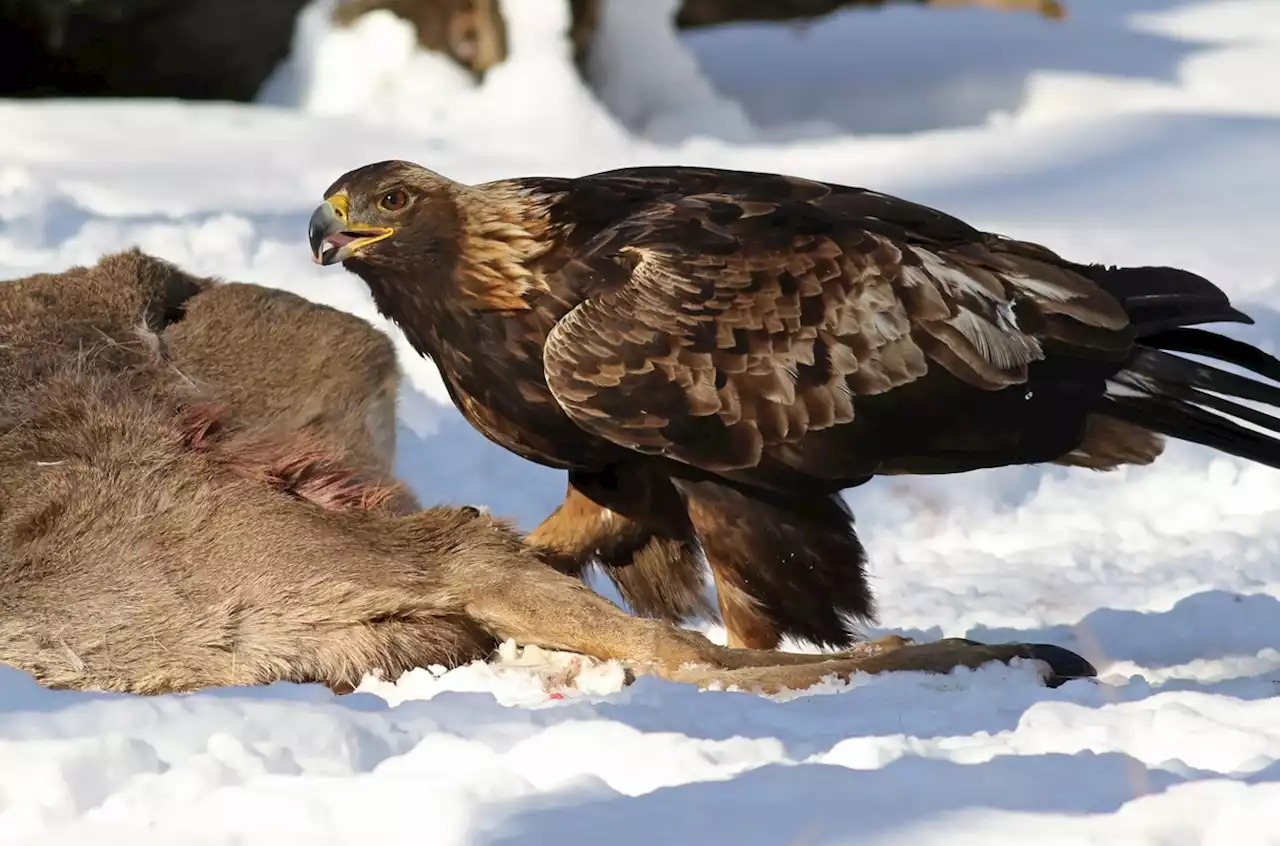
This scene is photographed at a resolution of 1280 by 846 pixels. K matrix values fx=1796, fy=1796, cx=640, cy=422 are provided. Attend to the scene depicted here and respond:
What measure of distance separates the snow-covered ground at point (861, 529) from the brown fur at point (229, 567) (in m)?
0.17

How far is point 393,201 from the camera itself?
5066 mm

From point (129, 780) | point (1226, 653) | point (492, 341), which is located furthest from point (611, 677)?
point (1226, 653)

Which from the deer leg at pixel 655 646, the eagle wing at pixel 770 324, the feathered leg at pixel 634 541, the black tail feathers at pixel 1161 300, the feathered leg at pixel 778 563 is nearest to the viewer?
the deer leg at pixel 655 646

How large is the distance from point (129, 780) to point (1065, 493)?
4.52 m

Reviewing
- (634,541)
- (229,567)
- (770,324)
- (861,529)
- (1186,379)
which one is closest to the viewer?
(229,567)

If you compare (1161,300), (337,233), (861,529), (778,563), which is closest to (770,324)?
(778,563)

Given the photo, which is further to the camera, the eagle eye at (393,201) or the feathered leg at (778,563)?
the eagle eye at (393,201)

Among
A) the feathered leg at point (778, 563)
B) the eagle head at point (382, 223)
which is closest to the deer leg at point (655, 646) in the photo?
the feathered leg at point (778, 563)

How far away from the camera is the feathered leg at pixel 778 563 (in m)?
4.84

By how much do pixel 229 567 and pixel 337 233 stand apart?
3.59ft

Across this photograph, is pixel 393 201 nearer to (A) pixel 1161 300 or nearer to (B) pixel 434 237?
(B) pixel 434 237

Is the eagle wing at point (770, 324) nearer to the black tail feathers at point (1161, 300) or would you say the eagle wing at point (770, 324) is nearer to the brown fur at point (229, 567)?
the black tail feathers at point (1161, 300)

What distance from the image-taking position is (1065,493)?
22.4ft

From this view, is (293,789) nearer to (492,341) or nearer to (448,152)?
(492,341)
